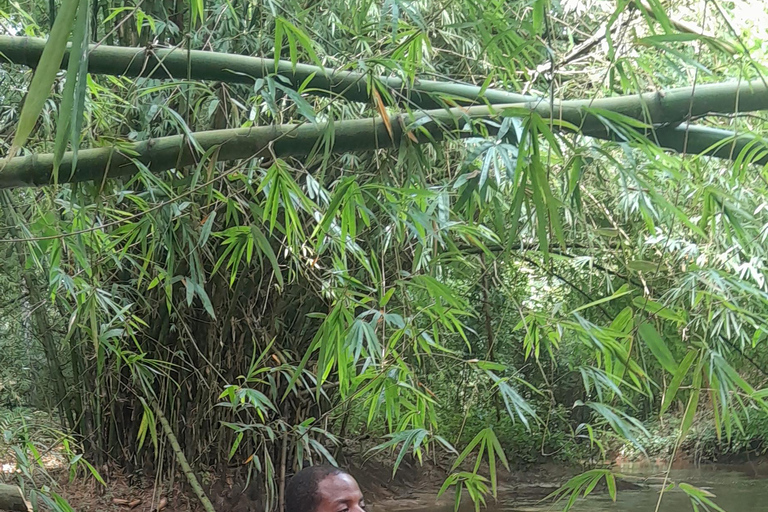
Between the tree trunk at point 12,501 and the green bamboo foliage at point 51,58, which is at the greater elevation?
the green bamboo foliage at point 51,58

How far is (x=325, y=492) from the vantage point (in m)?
1.22

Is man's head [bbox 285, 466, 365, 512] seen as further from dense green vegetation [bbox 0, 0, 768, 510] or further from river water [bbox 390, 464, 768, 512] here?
river water [bbox 390, 464, 768, 512]

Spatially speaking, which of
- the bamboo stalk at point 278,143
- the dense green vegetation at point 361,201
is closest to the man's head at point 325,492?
the dense green vegetation at point 361,201

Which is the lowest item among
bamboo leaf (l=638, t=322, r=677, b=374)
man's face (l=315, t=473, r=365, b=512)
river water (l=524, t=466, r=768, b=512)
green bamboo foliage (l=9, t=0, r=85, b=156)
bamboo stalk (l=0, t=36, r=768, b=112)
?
river water (l=524, t=466, r=768, b=512)

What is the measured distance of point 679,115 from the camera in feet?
3.22

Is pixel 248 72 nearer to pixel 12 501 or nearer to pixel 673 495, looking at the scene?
pixel 12 501

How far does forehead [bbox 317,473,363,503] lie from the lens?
122 centimetres

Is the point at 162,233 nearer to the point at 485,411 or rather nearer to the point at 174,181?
the point at 174,181

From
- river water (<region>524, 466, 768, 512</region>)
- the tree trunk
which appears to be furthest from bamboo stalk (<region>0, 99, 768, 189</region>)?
river water (<region>524, 466, 768, 512</region>)

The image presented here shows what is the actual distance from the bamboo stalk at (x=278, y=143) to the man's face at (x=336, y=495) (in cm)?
57

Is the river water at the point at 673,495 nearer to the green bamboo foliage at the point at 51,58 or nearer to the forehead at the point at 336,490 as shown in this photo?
the forehead at the point at 336,490

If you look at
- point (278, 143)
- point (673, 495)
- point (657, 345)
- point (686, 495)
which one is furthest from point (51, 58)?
point (673, 495)

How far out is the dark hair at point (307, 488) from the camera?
1.23 m

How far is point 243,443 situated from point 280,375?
473mm
